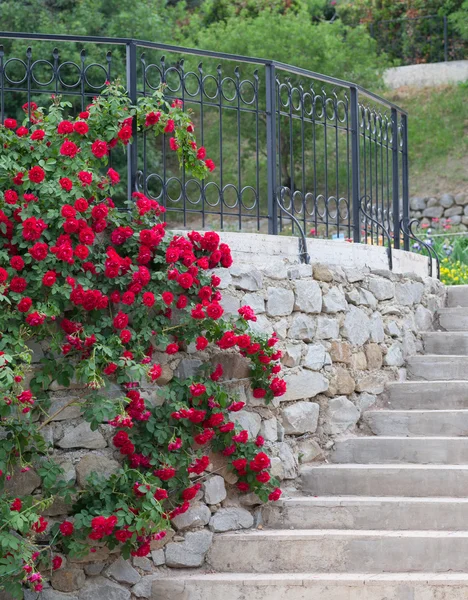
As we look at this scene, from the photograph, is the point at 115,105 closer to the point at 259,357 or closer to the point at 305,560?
the point at 259,357

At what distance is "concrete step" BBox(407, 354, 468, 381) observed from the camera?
647 centimetres

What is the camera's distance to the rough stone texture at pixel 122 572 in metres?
4.84

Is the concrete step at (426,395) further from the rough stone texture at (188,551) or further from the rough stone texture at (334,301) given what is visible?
the rough stone texture at (188,551)

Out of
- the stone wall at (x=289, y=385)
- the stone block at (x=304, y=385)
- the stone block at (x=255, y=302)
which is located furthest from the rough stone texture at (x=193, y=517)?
the stone block at (x=255, y=302)

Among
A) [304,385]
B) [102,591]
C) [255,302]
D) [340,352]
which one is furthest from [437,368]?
[102,591]

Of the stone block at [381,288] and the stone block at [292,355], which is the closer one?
the stone block at [292,355]

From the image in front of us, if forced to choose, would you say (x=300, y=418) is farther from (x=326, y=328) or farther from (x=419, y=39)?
(x=419, y=39)

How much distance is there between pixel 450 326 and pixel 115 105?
328 cm

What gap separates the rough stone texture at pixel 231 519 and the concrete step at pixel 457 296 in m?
3.02

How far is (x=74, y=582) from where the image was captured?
15.7 feet

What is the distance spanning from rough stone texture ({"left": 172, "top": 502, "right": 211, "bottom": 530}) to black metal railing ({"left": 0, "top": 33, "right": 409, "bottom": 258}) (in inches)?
67.5

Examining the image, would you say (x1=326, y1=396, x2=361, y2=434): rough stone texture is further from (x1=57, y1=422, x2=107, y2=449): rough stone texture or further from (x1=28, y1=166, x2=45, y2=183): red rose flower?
(x1=28, y1=166, x2=45, y2=183): red rose flower

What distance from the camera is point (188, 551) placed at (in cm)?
501

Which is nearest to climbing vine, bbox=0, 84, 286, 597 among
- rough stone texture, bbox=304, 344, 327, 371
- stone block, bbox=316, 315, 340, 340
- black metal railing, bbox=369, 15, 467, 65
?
rough stone texture, bbox=304, 344, 327, 371
